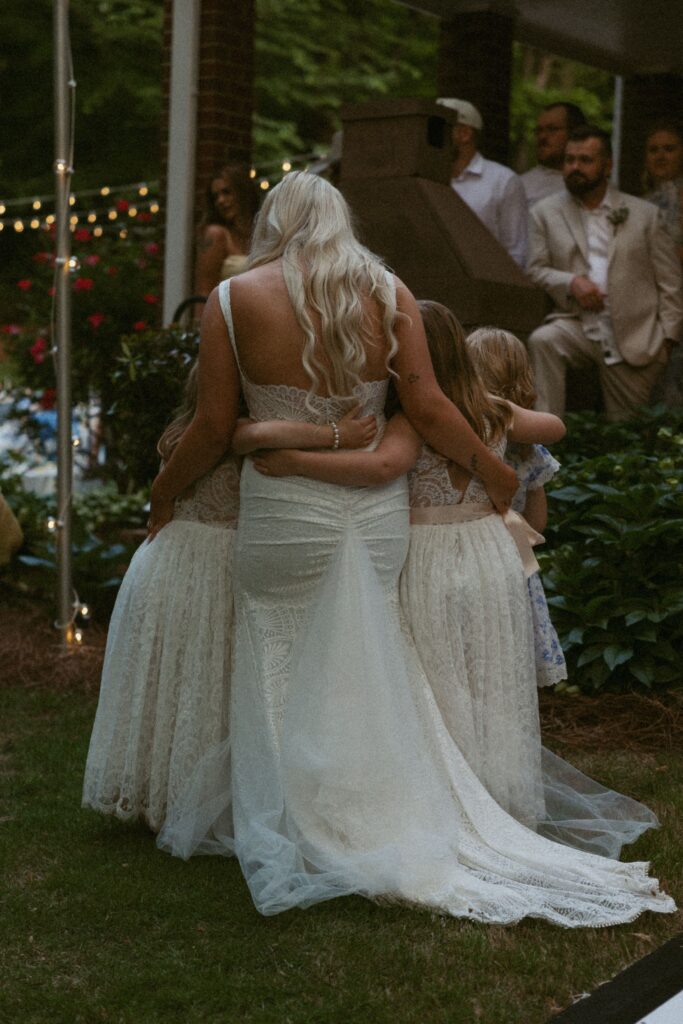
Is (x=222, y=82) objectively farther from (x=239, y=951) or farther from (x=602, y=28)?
(x=239, y=951)

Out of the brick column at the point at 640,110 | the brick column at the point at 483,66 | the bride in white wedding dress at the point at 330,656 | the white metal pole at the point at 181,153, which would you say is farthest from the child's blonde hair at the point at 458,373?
the brick column at the point at 640,110

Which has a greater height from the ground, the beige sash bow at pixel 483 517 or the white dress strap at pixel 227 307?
the white dress strap at pixel 227 307

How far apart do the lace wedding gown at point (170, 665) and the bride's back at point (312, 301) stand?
47 centimetres

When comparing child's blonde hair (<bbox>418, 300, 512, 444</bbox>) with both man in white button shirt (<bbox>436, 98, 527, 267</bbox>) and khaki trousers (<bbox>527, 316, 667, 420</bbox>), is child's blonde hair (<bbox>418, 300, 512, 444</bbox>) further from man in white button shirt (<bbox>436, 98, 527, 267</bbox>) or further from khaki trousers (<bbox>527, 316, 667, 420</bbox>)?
man in white button shirt (<bbox>436, 98, 527, 267</bbox>)

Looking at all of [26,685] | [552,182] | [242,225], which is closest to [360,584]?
[26,685]

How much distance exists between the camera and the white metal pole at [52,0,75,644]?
6.48m

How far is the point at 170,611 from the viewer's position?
432 cm

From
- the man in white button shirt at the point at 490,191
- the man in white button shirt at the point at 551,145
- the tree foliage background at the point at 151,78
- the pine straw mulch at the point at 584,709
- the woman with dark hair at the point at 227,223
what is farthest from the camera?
the tree foliage background at the point at 151,78

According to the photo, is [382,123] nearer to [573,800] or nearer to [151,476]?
[151,476]

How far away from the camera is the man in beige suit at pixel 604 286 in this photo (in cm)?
815

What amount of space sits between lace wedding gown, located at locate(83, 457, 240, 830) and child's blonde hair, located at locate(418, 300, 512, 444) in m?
0.67

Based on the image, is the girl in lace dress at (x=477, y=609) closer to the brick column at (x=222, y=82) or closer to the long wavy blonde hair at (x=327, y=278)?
the long wavy blonde hair at (x=327, y=278)

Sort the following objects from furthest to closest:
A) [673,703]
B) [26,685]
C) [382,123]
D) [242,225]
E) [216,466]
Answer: [242,225]
[382,123]
[26,685]
[673,703]
[216,466]

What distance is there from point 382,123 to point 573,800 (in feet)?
14.4
